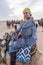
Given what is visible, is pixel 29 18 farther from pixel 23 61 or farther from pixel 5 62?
pixel 5 62

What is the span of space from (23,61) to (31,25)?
89 cm

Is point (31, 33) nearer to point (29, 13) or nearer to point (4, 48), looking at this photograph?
point (29, 13)

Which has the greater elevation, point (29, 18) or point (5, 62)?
point (29, 18)

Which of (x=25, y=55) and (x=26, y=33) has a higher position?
(x=26, y=33)

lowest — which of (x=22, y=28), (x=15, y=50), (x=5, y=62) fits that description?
(x=5, y=62)

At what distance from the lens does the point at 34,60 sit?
28.0 feet

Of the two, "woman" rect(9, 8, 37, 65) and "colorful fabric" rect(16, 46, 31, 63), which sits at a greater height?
"woman" rect(9, 8, 37, 65)

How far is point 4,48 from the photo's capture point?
334 inches

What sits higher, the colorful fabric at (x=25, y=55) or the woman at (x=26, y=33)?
the woman at (x=26, y=33)

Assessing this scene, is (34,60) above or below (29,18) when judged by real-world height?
below

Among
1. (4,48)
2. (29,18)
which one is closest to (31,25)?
(29,18)

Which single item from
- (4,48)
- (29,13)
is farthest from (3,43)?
→ (29,13)

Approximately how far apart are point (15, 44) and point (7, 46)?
0.69 meters

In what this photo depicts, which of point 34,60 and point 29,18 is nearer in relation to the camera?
point 29,18
